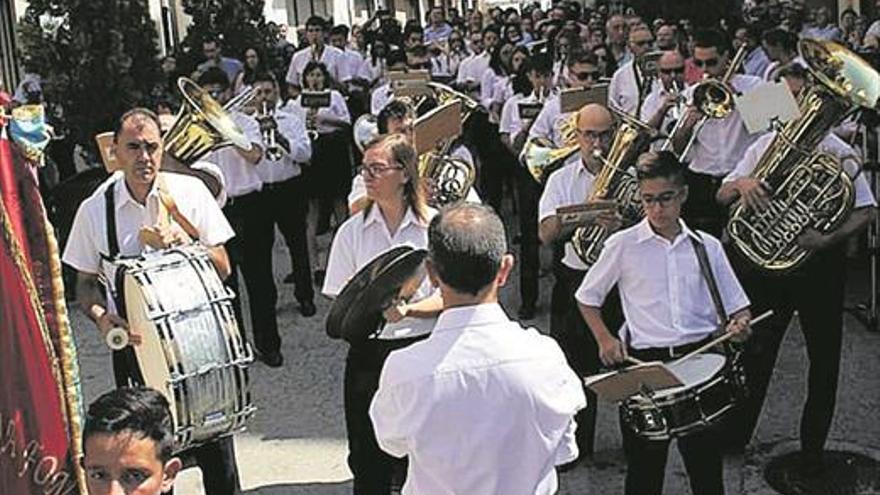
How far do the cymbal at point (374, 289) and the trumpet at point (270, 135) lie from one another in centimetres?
432

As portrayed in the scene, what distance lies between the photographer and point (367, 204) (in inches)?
201

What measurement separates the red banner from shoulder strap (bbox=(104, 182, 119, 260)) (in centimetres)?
97

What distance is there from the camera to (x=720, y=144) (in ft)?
24.5

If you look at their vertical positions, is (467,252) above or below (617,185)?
above

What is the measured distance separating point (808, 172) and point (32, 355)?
10.8 feet

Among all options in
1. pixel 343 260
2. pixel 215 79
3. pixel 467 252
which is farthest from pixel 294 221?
pixel 467 252

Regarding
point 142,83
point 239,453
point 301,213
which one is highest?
point 142,83

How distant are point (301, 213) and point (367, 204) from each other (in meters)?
4.23

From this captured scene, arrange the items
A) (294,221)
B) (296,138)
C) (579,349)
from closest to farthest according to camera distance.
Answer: (579,349) < (296,138) < (294,221)

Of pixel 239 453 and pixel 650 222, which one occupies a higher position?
pixel 650 222

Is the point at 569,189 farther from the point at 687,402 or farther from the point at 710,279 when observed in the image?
the point at 687,402

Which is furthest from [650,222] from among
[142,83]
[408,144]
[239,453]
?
[142,83]

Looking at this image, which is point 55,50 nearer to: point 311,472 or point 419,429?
point 311,472

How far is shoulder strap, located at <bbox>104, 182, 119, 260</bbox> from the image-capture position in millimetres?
5043
